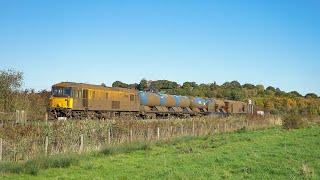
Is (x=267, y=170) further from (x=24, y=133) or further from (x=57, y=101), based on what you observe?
(x=57, y=101)

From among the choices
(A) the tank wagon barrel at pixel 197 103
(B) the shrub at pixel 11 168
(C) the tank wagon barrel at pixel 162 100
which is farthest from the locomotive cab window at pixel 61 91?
(A) the tank wagon barrel at pixel 197 103

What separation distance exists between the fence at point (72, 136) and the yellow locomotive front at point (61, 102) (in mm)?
9639

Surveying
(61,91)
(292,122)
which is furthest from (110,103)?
(292,122)

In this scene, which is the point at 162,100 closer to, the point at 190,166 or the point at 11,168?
the point at 190,166

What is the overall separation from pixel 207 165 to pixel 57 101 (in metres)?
24.3

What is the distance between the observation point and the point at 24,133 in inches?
803

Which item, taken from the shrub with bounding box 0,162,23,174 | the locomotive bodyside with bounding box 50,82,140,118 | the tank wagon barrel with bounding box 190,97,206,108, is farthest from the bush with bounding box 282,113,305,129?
the shrub with bounding box 0,162,23,174

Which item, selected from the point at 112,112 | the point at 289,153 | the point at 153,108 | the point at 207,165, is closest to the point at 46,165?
the point at 207,165

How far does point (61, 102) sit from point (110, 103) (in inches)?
262

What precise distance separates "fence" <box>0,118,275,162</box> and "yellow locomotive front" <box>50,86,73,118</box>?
9.64m

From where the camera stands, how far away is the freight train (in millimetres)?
37625

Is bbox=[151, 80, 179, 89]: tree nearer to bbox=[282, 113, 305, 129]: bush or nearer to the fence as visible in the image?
bbox=[282, 113, 305, 129]: bush

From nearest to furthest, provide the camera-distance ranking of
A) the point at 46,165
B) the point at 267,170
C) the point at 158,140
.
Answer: the point at 267,170 < the point at 46,165 < the point at 158,140

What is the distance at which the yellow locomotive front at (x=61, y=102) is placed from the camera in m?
37.2
